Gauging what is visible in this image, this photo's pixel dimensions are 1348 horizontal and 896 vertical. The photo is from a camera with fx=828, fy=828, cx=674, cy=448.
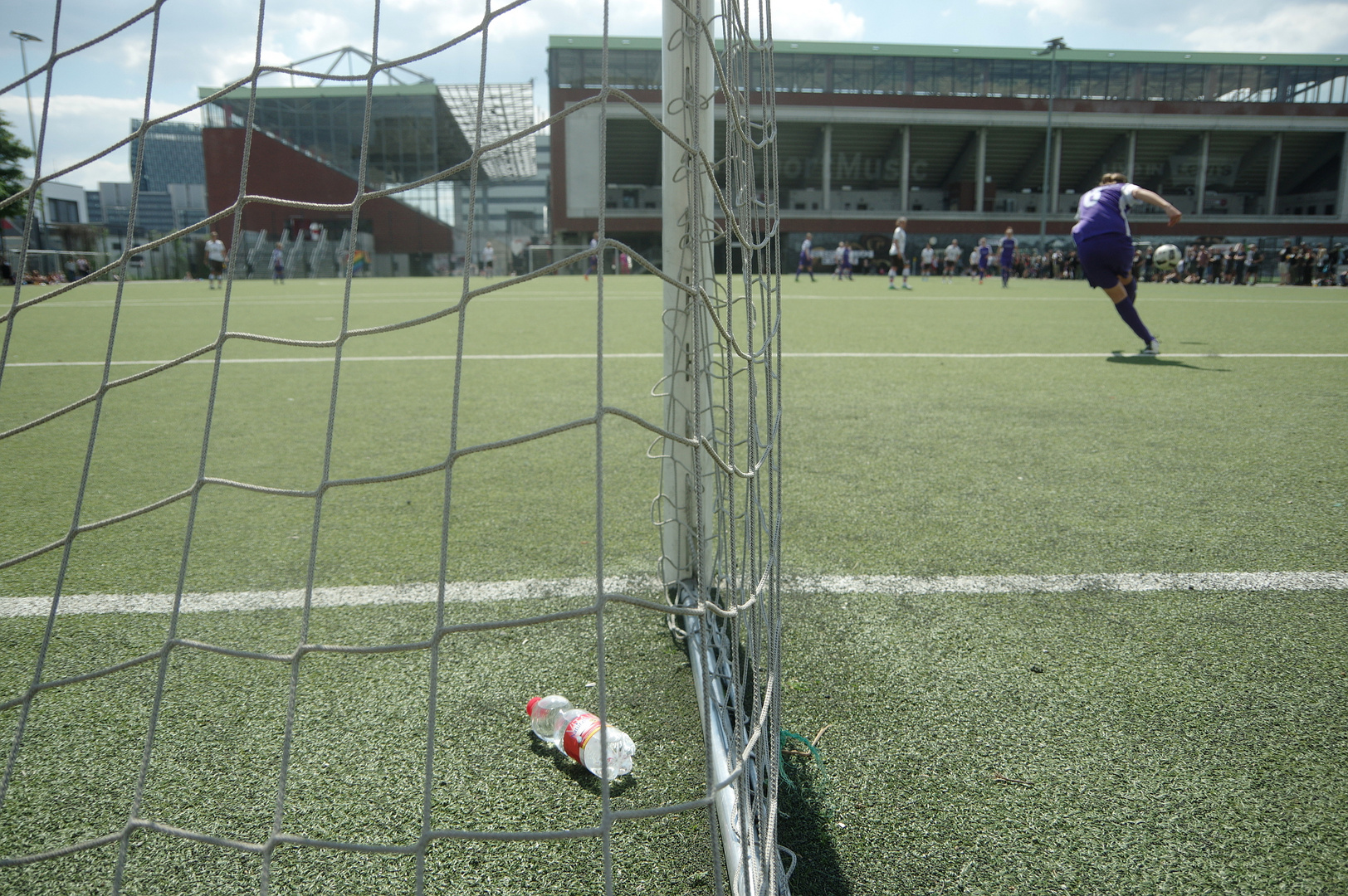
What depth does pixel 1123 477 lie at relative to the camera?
3260 mm

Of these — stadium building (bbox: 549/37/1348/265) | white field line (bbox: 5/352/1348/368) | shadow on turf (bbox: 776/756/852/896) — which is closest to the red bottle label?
shadow on turf (bbox: 776/756/852/896)

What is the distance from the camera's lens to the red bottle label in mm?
1489

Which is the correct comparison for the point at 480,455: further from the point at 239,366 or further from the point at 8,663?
the point at 239,366

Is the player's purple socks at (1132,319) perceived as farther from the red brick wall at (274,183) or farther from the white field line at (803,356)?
the red brick wall at (274,183)

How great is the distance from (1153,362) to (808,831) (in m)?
6.31

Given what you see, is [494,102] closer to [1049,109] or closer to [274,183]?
[274,183]

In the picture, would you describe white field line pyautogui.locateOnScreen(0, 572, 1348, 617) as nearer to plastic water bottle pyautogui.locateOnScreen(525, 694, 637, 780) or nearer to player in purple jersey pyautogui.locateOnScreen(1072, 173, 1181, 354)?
plastic water bottle pyautogui.locateOnScreen(525, 694, 637, 780)

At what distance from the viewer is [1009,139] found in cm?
3925

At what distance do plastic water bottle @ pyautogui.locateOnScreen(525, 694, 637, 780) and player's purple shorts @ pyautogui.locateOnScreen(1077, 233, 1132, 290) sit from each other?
627 centimetres

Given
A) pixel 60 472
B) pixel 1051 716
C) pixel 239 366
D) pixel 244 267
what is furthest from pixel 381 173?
pixel 1051 716

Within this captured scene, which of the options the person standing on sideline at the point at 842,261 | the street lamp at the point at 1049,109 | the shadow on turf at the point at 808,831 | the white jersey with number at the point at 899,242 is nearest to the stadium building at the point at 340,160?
the person standing on sideline at the point at 842,261

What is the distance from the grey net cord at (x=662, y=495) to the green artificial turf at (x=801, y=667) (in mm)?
69

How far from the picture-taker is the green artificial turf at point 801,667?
4.26 ft

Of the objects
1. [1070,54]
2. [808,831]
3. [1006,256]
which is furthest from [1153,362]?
[1070,54]
